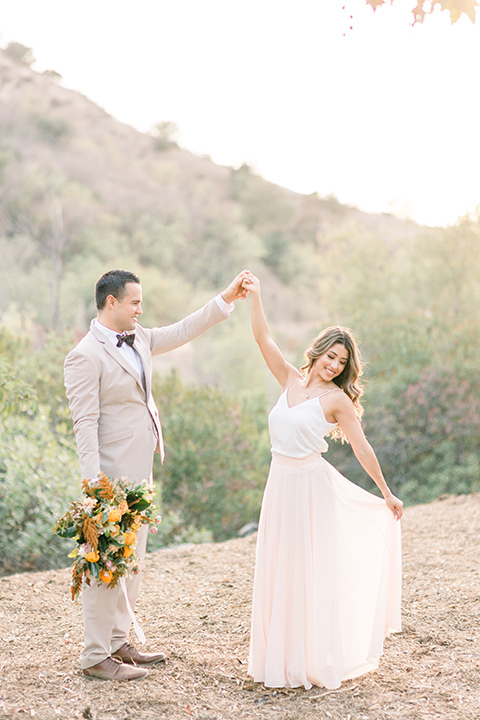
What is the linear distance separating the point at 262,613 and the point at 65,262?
3462 centimetres

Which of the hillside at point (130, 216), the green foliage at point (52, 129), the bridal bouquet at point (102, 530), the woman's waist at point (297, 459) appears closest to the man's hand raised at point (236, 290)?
the woman's waist at point (297, 459)

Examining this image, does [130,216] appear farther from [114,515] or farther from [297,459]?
[114,515]

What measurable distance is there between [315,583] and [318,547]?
183 mm

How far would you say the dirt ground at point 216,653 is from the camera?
353 cm

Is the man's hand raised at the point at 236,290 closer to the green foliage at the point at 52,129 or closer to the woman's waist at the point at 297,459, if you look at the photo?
the woman's waist at the point at 297,459

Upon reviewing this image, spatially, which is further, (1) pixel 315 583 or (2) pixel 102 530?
(1) pixel 315 583

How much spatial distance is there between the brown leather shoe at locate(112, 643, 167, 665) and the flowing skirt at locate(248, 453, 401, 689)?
0.55 metres

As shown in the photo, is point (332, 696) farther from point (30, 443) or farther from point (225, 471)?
point (225, 471)

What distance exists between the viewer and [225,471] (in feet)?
34.2

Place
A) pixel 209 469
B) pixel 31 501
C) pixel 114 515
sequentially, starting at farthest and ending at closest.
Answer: pixel 209 469 → pixel 31 501 → pixel 114 515

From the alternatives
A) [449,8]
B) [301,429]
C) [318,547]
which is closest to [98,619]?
[318,547]

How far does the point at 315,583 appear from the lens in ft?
12.3

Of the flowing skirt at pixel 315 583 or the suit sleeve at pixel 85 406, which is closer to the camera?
the suit sleeve at pixel 85 406

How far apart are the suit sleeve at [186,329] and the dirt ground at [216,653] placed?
71.0 inches
